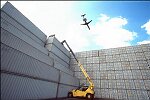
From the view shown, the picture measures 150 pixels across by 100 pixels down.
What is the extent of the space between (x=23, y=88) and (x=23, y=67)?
5.24 feet

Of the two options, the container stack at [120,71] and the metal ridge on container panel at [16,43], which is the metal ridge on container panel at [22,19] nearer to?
the metal ridge on container panel at [16,43]

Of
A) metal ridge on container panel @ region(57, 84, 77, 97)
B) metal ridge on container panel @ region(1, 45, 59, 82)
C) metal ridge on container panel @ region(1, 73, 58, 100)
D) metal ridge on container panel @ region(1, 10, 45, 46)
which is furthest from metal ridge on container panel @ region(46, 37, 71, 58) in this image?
metal ridge on container panel @ region(1, 73, 58, 100)

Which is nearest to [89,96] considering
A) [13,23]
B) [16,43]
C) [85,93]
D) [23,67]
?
[85,93]

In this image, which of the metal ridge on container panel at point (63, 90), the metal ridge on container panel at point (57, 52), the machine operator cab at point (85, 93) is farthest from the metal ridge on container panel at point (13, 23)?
the machine operator cab at point (85, 93)

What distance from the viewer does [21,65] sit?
365 inches

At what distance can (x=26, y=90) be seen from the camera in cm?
958

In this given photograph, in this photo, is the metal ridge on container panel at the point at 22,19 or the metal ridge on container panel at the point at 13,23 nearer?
the metal ridge on container panel at the point at 13,23

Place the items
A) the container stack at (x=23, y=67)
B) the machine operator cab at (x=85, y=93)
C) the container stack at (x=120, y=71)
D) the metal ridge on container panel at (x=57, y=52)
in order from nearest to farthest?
1. the container stack at (x=23, y=67)
2. the machine operator cab at (x=85, y=93)
3. the container stack at (x=120, y=71)
4. the metal ridge on container panel at (x=57, y=52)

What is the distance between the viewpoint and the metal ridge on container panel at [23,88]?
770 centimetres

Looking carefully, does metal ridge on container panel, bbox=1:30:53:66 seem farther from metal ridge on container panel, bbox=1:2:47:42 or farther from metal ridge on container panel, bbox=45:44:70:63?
metal ridge on container panel, bbox=45:44:70:63

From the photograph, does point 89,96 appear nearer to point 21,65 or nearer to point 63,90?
point 63,90

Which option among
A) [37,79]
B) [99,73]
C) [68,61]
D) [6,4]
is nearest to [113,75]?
[99,73]

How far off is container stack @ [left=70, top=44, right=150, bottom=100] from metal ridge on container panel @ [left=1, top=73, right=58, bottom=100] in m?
11.0

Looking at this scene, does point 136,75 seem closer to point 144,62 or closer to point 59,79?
point 144,62
